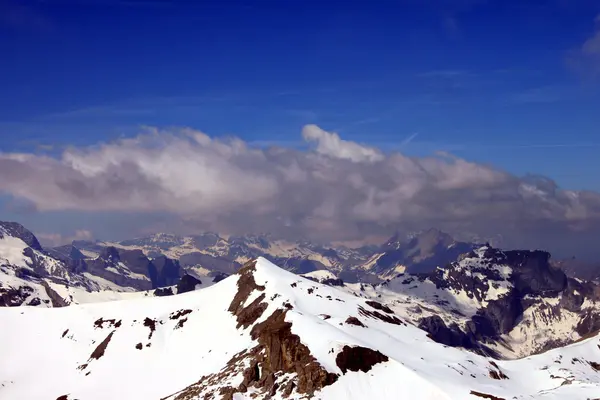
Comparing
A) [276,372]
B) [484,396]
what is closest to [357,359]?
[276,372]

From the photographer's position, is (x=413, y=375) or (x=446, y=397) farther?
(x=413, y=375)

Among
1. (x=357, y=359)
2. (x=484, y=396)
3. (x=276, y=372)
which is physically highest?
(x=276, y=372)

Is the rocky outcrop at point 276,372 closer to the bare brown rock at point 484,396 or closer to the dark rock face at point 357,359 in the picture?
the dark rock face at point 357,359

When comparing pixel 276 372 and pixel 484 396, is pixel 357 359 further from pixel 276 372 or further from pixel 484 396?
pixel 484 396

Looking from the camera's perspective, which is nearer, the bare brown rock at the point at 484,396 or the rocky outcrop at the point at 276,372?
the bare brown rock at the point at 484,396

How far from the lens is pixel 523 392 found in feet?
615

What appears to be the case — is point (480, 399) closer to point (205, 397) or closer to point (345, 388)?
point (345, 388)

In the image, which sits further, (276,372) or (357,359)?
(276,372)

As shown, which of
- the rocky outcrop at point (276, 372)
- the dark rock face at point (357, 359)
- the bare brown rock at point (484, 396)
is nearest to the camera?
the bare brown rock at point (484, 396)

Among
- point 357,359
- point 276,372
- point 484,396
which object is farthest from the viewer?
point 276,372

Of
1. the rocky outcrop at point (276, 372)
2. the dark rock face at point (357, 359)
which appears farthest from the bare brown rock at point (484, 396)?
the rocky outcrop at point (276, 372)

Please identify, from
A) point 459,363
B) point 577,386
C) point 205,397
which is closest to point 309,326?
point 205,397

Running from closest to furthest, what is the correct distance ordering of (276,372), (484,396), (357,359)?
(484,396), (357,359), (276,372)

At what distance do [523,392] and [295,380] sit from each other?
239 ft
